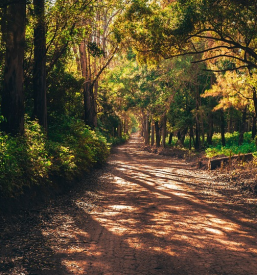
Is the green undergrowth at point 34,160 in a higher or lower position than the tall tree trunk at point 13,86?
lower

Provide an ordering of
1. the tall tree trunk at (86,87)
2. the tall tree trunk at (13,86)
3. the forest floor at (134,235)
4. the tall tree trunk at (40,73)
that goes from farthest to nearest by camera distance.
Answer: the tall tree trunk at (86,87) → the tall tree trunk at (40,73) → the tall tree trunk at (13,86) → the forest floor at (134,235)

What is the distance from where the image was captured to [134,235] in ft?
21.6

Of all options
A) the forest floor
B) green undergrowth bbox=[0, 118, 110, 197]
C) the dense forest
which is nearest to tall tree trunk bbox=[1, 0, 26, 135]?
the dense forest

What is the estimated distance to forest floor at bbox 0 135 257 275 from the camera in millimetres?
5027

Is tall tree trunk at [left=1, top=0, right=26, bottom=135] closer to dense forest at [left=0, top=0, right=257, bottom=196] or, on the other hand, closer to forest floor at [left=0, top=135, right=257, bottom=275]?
dense forest at [left=0, top=0, right=257, bottom=196]

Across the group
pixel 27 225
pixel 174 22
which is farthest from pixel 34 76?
pixel 27 225

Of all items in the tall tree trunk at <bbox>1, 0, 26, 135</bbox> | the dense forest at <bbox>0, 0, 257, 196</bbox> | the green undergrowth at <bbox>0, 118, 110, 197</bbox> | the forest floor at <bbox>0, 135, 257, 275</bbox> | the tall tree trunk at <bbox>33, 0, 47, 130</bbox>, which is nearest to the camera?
the forest floor at <bbox>0, 135, 257, 275</bbox>

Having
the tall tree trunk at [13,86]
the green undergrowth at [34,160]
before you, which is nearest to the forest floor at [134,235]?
the green undergrowth at [34,160]

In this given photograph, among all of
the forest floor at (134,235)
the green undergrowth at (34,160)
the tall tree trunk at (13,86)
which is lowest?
the forest floor at (134,235)

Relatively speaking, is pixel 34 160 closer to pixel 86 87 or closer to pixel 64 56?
pixel 64 56

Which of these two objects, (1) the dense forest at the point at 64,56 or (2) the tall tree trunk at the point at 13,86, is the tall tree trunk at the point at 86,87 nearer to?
(1) the dense forest at the point at 64,56

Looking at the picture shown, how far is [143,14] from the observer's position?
14164mm

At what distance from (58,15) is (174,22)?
183 inches

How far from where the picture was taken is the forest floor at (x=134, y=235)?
503 centimetres
